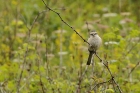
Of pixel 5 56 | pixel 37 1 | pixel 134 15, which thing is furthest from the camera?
pixel 134 15

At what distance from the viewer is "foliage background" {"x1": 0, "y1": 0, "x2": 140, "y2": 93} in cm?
405

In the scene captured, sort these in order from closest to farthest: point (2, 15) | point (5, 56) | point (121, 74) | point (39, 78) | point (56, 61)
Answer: point (39, 78) → point (121, 74) → point (5, 56) → point (56, 61) → point (2, 15)

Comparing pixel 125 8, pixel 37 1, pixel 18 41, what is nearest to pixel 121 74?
pixel 18 41

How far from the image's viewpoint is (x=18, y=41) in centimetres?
654

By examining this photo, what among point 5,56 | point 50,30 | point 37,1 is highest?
point 37,1

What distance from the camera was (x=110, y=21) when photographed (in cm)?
765

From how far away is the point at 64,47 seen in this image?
6.91 meters

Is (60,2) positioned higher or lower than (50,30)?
higher

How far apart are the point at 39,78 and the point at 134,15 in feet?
16.8

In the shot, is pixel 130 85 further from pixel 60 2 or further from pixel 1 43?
pixel 60 2

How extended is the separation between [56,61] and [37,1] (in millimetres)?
2124

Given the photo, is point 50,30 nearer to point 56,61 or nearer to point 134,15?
point 56,61

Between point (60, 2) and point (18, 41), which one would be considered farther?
point (60, 2)

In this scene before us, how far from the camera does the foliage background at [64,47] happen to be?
13.3ft
